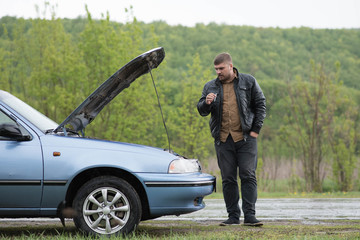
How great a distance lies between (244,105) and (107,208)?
2.08 metres

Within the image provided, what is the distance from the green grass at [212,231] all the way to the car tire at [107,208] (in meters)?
0.13

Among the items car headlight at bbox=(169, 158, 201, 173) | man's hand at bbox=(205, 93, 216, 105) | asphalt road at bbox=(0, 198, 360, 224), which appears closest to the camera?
car headlight at bbox=(169, 158, 201, 173)

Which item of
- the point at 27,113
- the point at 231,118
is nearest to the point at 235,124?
the point at 231,118

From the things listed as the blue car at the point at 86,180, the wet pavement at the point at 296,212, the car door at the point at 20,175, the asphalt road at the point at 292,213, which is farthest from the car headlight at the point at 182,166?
the wet pavement at the point at 296,212

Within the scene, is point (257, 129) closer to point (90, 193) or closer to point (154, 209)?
point (154, 209)

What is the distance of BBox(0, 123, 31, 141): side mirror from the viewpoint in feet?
16.8

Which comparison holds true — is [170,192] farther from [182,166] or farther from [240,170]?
[240,170]

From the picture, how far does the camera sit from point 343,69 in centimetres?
6225

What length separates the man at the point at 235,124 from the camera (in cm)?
614

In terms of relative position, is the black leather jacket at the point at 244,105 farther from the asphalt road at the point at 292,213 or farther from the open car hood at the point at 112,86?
the asphalt road at the point at 292,213

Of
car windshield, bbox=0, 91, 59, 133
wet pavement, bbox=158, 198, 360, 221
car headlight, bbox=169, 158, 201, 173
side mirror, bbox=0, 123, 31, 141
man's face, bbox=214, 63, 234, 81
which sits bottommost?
wet pavement, bbox=158, 198, 360, 221

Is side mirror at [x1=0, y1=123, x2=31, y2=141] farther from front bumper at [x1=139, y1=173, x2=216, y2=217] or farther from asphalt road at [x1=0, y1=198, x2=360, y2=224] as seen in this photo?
asphalt road at [x1=0, y1=198, x2=360, y2=224]

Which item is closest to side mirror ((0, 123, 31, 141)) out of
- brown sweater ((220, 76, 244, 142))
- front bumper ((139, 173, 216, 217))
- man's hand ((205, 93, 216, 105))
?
front bumper ((139, 173, 216, 217))

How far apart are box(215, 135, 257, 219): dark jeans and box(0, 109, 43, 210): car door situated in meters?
2.25
